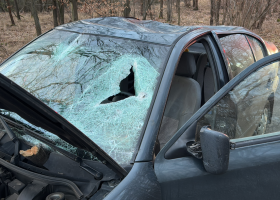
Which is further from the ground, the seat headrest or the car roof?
the car roof

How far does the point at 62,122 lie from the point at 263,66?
1247mm

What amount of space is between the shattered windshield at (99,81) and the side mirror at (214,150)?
0.38 m

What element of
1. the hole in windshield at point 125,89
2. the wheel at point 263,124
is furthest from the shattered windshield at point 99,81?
the wheel at point 263,124

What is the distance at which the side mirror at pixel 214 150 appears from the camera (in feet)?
3.79

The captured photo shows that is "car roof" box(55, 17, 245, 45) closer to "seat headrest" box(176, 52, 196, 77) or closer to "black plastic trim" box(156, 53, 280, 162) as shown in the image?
"seat headrest" box(176, 52, 196, 77)

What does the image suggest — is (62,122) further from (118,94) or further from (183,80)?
(183,80)

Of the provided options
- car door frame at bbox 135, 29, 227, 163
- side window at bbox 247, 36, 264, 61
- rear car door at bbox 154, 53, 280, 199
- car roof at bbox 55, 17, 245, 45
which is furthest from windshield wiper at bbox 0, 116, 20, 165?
side window at bbox 247, 36, 264, 61

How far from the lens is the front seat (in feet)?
7.11

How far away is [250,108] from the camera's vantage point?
5.07 ft

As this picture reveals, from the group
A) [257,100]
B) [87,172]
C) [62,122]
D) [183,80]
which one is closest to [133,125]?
[87,172]

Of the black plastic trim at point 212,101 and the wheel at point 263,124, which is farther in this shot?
the wheel at point 263,124

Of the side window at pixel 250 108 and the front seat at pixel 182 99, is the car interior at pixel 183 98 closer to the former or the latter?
the front seat at pixel 182 99

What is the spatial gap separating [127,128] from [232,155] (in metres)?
0.60

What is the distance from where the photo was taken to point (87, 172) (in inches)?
52.2
